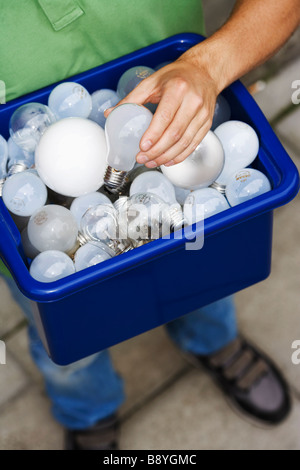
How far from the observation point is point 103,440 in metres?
1.43

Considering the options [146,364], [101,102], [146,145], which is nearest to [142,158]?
[146,145]

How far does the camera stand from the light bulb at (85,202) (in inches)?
35.7

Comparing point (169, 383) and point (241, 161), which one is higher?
point (241, 161)

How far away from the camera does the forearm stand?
3.00 ft

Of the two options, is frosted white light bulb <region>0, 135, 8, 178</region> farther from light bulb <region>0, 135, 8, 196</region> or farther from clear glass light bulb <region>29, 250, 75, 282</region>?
clear glass light bulb <region>29, 250, 75, 282</region>

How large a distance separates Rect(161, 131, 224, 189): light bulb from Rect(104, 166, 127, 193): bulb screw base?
61mm

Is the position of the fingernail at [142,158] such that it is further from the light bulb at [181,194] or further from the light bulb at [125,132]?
the light bulb at [181,194]

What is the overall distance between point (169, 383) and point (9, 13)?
946 mm

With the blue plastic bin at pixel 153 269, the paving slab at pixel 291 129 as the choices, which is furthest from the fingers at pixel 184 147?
the paving slab at pixel 291 129

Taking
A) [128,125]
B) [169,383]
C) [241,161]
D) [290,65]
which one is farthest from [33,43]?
[290,65]

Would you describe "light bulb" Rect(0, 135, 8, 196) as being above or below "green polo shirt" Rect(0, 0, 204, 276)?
below

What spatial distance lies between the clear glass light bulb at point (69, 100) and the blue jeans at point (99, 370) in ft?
1.55

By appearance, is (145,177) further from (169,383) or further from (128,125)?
(169,383)

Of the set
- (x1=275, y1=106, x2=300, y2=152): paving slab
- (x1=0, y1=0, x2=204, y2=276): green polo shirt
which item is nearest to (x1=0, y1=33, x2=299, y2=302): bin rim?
(x1=0, y1=0, x2=204, y2=276): green polo shirt
